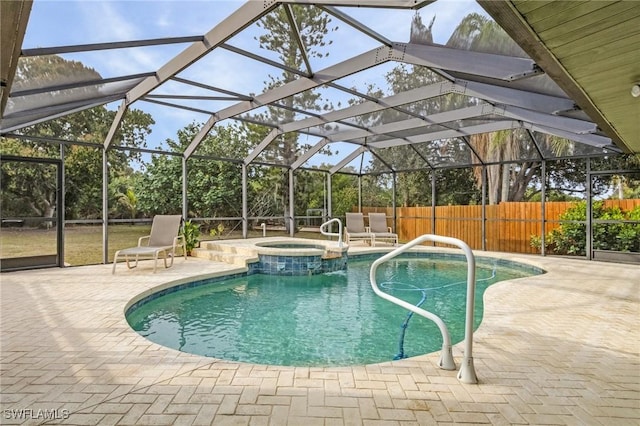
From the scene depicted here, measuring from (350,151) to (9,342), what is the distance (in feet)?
36.9

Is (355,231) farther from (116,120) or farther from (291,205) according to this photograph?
(116,120)

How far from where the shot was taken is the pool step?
26.6 ft

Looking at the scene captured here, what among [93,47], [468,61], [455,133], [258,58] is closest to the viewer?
[93,47]

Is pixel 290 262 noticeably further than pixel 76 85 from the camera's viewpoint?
Yes

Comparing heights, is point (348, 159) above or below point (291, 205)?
above

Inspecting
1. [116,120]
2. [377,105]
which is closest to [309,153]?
[377,105]

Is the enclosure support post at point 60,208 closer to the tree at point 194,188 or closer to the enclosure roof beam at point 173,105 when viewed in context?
the enclosure roof beam at point 173,105

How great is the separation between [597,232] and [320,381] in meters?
9.70

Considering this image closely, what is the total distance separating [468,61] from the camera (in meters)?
4.70

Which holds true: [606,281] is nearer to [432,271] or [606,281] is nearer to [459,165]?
[432,271]

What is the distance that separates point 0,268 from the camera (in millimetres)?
6910

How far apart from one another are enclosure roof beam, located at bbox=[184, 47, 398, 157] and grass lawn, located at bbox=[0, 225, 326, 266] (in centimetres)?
487

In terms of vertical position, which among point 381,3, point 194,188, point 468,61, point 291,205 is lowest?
point 291,205

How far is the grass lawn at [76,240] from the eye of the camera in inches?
284
